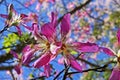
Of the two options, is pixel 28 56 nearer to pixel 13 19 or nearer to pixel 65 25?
pixel 65 25

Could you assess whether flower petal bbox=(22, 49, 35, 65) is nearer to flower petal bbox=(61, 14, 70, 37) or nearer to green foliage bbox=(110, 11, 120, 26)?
flower petal bbox=(61, 14, 70, 37)

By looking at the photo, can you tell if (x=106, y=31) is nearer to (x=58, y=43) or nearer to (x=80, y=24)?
(x=80, y=24)

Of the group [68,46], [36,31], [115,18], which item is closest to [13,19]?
[36,31]

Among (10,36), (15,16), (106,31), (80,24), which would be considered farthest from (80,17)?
(15,16)

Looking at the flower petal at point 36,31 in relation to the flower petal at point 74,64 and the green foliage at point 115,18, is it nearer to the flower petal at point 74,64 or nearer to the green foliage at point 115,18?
the flower petal at point 74,64

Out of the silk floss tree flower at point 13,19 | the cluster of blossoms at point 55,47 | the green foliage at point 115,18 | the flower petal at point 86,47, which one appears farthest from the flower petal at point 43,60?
the green foliage at point 115,18
